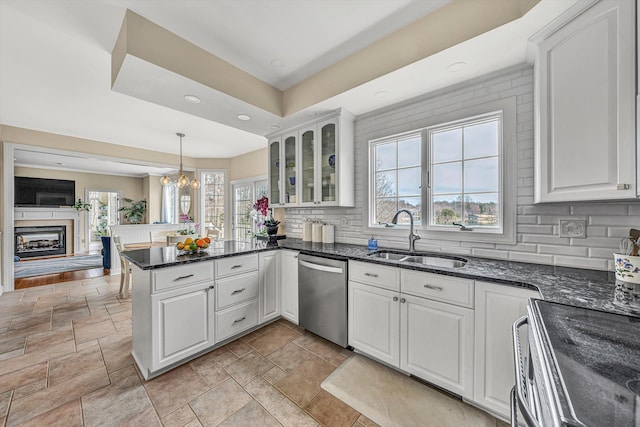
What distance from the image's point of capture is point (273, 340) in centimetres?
243

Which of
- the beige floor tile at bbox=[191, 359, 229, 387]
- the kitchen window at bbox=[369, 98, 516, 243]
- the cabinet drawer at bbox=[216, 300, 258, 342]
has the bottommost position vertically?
the beige floor tile at bbox=[191, 359, 229, 387]

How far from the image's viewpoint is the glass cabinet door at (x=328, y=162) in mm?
2795

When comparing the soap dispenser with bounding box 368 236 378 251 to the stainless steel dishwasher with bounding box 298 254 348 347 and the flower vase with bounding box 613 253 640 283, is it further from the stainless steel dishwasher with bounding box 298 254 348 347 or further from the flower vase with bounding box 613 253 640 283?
the flower vase with bounding box 613 253 640 283

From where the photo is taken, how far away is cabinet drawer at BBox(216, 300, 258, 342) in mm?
2254

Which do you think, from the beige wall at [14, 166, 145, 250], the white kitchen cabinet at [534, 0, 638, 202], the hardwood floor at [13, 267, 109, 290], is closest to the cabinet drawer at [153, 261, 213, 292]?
the white kitchen cabinet at [534, 0, 638, 202]

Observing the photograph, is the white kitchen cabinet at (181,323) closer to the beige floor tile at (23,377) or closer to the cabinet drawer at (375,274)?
the beige floor tile at (23,377)

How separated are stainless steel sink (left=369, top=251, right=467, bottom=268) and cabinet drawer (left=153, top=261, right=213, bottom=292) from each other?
4.87ft

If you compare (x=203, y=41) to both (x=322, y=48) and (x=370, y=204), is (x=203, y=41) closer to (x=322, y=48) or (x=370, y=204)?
(x=322, y=48)

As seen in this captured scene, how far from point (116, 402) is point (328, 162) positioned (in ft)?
8.67

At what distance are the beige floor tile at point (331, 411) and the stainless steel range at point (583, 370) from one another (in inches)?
41.0

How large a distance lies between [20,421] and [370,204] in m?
3.06

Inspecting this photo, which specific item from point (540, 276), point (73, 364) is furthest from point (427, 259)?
point (73, 364)

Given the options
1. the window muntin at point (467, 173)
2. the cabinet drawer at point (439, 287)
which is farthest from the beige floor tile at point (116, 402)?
the window muntin at point (467, 173)

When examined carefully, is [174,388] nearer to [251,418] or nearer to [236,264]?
[251,418]
